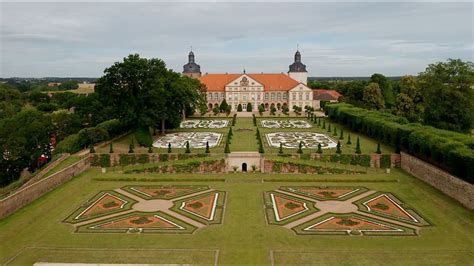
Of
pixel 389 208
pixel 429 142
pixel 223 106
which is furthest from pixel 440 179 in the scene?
pixel 223 106

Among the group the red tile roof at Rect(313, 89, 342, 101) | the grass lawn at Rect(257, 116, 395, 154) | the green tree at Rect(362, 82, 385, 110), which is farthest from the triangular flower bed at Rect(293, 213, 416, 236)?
the red tile roof at Rect(313, 89, 342, 101)

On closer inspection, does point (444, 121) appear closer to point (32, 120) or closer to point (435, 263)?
point (435, 263)

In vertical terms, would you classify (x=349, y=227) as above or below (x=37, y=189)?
below

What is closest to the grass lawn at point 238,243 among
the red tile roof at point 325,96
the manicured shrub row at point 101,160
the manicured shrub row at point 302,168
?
the manicured shrub row at point 302,168

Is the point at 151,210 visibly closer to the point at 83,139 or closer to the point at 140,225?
the point at 140,225

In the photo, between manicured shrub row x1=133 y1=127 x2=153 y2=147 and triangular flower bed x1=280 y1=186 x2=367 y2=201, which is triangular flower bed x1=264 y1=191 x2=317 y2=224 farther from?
manicured shrub row x1=133 y1=127 x2=153 y2=147

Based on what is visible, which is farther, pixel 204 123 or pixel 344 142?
pixel 204 123
